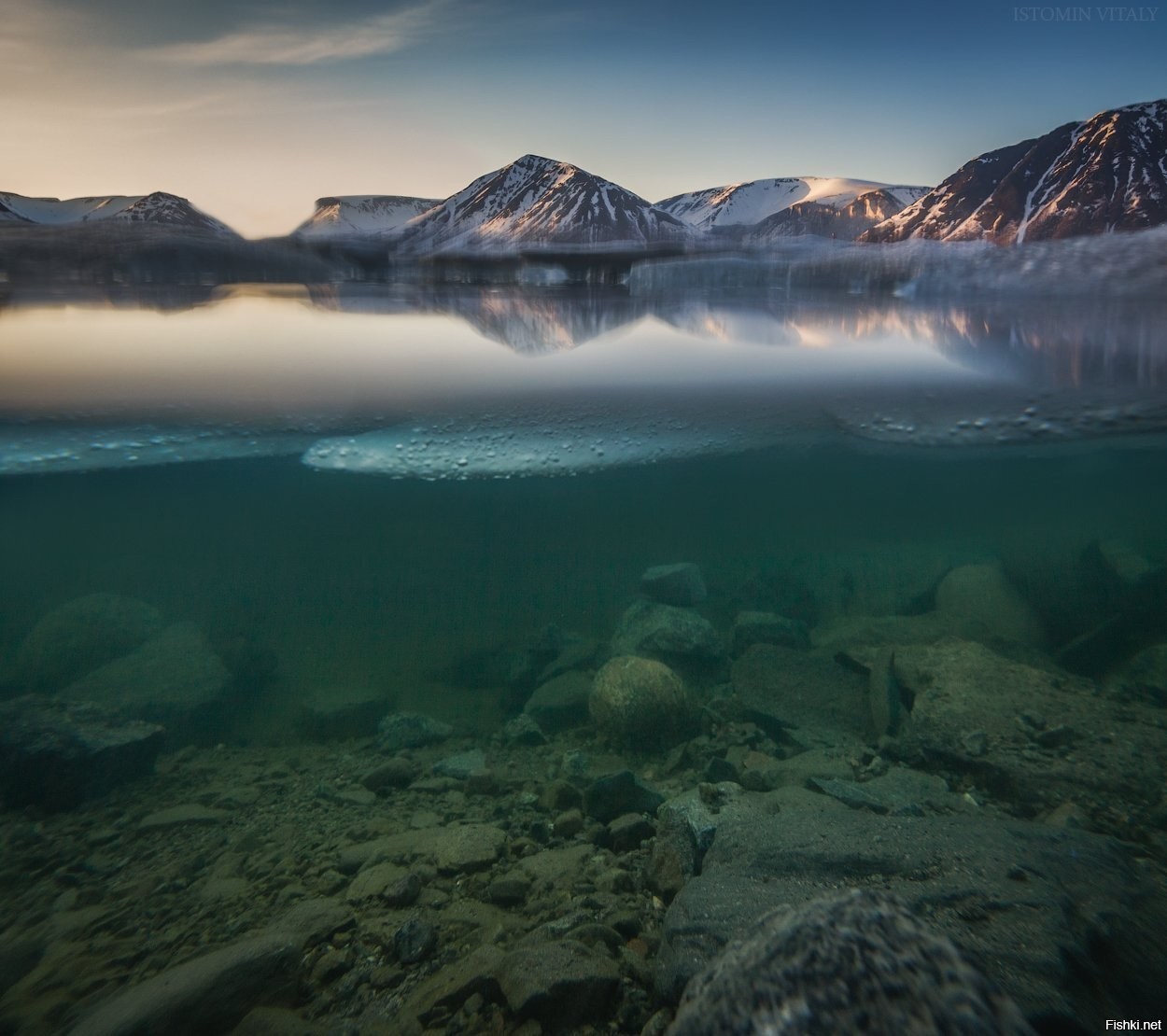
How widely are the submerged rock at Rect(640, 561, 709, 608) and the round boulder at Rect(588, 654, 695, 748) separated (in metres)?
3.14

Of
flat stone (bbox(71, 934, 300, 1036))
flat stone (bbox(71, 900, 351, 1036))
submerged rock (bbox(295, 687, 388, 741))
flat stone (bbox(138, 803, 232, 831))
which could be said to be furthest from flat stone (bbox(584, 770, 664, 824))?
submerged rock (bbox(295, 687, 388, 741))

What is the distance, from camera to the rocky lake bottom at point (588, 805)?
240 cm

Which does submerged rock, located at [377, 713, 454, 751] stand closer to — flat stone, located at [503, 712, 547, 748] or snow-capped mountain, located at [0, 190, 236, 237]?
flat stone, located at [503, 712, 547, 748]

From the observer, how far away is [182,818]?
15.0ft

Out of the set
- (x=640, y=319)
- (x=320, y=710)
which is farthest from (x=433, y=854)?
(x=640, y=319)

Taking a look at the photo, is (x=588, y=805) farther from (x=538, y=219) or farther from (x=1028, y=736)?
(x=538, y=219)

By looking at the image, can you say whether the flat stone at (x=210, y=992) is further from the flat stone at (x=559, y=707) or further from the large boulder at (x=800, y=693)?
the large boulder at (x=800, y=693)

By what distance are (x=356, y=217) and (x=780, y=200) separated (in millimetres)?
7417

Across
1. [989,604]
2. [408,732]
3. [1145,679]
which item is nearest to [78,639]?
[408,732]

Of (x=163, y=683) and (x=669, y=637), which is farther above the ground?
(x=669, y=637)

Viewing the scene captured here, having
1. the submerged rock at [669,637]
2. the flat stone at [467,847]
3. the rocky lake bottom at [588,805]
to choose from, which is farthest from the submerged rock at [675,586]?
the flat stone at [467,847]

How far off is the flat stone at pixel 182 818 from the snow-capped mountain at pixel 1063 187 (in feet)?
34.5

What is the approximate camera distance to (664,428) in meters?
9.05

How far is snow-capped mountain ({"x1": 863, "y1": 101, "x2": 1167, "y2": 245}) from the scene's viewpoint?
688 cm
